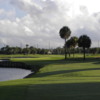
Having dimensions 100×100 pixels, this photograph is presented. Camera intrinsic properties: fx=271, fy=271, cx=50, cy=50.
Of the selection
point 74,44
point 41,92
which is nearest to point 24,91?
point 41,92

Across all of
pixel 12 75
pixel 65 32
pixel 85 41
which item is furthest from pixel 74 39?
pixel 12 75

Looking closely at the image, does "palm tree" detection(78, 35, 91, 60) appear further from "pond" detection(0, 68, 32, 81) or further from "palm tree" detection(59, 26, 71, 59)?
"pond" detection(0, 68, 32, 81)

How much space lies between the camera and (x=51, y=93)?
19.4 m

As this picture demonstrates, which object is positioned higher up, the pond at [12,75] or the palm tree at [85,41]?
the palm tree at [85,41]

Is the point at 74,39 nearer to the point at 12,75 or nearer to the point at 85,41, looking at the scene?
the point at 85,41

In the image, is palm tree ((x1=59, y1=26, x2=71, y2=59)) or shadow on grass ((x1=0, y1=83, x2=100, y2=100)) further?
palm tree ((x1=59, y1=26, x2=71, y2=59))

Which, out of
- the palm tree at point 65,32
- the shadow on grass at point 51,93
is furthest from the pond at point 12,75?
the palm tree at point 65,32

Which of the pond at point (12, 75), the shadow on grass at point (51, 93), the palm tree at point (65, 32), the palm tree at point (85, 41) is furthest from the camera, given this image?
the palm tree at point (65, 32)

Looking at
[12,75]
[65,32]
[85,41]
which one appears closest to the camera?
[12,75]

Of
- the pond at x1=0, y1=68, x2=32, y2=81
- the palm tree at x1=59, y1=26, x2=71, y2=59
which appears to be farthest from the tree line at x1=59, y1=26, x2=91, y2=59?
the pond at x1=0, y1=68, x2=32, y2=81

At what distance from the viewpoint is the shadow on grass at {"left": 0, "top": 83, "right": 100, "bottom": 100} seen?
18.0 metres

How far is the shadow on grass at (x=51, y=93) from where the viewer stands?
709 inches

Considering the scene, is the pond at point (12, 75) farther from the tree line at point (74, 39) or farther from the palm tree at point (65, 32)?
the palm tree at point (65, 32)

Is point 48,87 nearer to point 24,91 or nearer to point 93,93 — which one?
point 24,91
